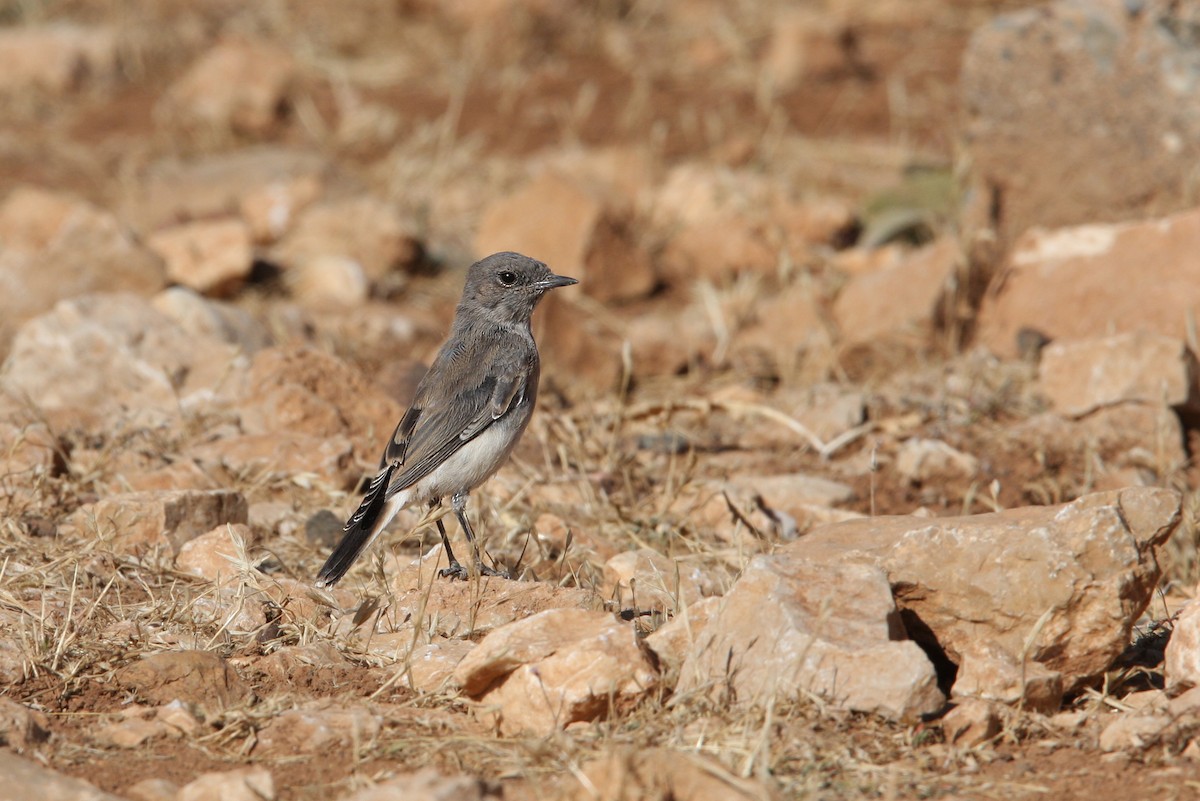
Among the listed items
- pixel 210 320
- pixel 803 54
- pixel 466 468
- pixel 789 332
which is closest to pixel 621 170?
pixel 803 54

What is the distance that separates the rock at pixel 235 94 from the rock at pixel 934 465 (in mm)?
7909

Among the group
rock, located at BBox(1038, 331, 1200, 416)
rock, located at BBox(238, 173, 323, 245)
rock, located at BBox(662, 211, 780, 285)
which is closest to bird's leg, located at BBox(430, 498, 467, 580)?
rock, located at BBox(1038, 331, 1200, 416)

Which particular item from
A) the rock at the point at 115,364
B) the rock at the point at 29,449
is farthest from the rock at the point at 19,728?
the rock at the point at 115,364

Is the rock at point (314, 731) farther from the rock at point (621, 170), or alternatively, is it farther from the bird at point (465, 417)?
the rock at point (621, 170)

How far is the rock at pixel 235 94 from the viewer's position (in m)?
13.1

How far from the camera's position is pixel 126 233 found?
8773 mm

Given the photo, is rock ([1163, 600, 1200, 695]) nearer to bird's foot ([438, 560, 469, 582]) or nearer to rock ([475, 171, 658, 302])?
bird's foot ([438, 560, 469, 582])

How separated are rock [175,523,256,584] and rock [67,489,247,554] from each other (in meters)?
0.09

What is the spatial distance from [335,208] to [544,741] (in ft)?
23.5

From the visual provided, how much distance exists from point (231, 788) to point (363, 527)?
1.84m

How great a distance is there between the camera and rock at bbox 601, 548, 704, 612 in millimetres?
5137

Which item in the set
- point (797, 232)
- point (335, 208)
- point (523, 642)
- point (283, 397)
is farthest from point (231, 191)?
point (523, 642)

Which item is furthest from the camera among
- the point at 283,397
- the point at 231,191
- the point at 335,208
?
the point at 231,191

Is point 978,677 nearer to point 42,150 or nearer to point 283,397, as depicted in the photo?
point 283,397
